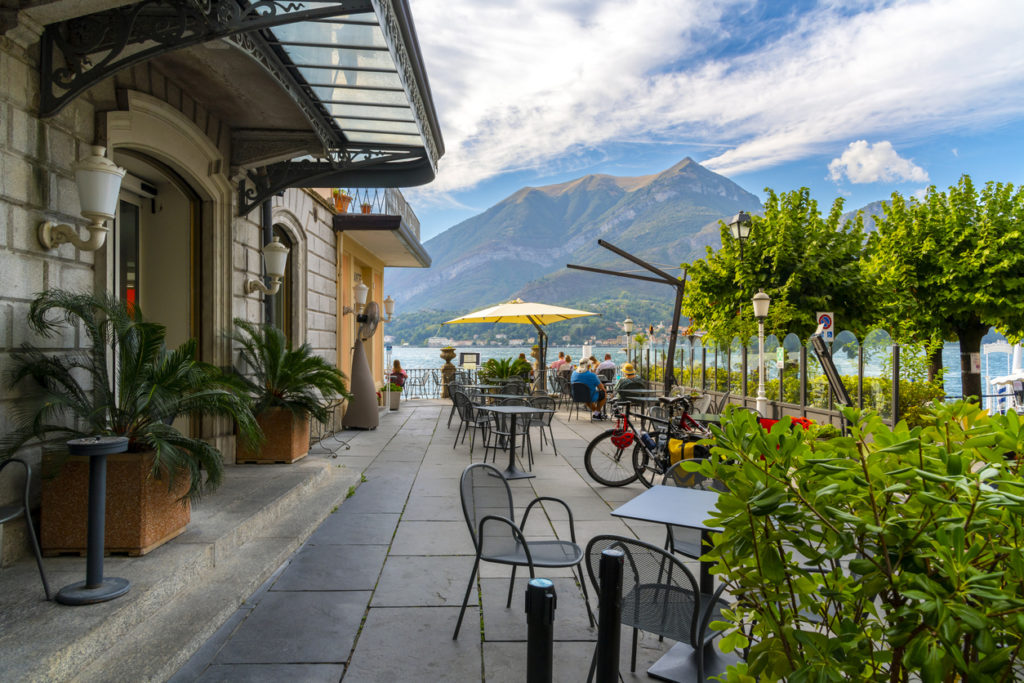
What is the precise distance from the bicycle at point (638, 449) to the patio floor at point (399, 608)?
0.38 metres

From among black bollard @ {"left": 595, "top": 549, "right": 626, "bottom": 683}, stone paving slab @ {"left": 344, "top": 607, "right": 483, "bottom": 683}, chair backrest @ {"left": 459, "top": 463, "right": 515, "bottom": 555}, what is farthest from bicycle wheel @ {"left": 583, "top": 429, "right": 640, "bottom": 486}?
black bollard @ {"left": 595, "top": 549, "right": 626, "bottom": 683}

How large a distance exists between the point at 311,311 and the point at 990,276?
18.1 metres

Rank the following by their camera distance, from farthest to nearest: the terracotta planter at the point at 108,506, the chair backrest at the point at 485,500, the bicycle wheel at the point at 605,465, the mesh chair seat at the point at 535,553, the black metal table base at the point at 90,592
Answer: the bicycle wheel at the point at 605,465 < the terracotta planter at the point at 108,506 < the chair backrest at the point at 485,500 < the mesh chair seat at the point at 535,553 < the black metal table base at the point at 90,592

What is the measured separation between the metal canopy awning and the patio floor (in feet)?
11.2

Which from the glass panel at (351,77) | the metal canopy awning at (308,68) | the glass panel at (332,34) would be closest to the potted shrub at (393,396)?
the metal canopy awning at (308,68)

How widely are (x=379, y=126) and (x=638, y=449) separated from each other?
4701 mm

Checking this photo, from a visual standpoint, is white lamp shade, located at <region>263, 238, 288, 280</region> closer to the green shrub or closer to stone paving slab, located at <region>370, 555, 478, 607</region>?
stone paving slab, located at <region>370, 555, 478, 607</region>

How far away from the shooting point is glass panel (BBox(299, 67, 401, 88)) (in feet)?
18.7

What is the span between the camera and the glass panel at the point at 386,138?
7.36m

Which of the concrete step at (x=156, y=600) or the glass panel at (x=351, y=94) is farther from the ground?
the glass panel at (x=351, y=94)

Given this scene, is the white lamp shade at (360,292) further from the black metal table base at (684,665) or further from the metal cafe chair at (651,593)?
the metal cafe chair at (651,593)

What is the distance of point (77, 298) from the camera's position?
12.5ft

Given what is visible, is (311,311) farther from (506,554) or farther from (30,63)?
(506,554)

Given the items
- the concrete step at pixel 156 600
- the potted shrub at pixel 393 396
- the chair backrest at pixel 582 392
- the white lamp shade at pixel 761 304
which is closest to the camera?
the concrete step at pixel 156 600
